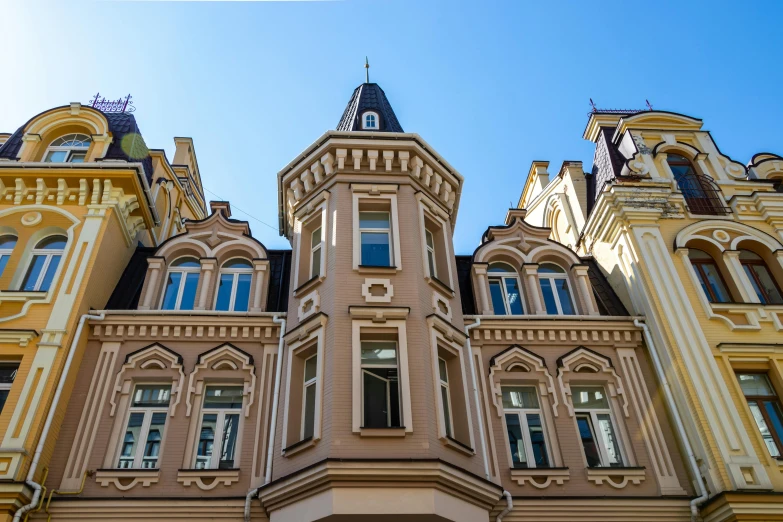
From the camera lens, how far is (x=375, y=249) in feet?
46.4

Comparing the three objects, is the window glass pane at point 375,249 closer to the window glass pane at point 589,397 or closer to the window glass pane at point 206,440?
the window glass pane at point 206,440

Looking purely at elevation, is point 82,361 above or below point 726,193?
below

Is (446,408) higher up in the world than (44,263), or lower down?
lower down

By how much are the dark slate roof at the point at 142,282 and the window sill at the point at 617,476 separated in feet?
24.8

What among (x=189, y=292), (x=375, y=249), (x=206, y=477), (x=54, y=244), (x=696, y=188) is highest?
(x=696, y=188)

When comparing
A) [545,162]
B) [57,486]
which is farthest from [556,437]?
[545,162]

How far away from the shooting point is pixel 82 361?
13.2 m

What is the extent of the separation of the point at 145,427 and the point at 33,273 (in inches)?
187

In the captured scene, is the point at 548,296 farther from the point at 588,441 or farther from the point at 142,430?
the point at 142,430

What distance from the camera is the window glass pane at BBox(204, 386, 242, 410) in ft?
42.8

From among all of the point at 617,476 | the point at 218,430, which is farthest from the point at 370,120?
the point at 617,476

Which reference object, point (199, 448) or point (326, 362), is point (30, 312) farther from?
point (326, 362)

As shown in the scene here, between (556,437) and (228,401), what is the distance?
6.88 meters

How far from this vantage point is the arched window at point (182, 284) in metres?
14.8
